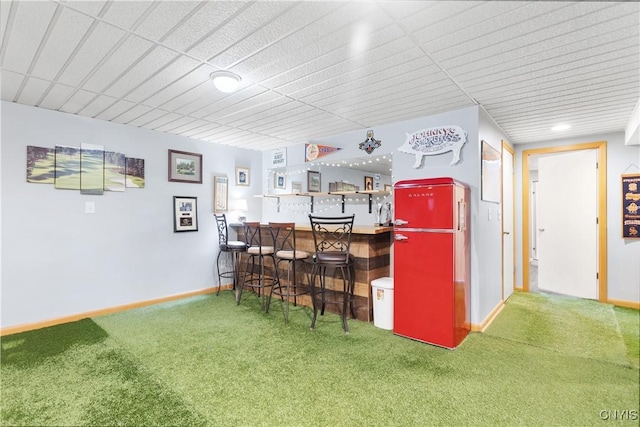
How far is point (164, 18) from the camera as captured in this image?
1.68 meters

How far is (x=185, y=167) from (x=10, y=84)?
189 centimetres

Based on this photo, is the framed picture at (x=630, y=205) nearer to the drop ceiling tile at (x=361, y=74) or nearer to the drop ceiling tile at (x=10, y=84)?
the drop ceiling tile at (x=361, y=74)

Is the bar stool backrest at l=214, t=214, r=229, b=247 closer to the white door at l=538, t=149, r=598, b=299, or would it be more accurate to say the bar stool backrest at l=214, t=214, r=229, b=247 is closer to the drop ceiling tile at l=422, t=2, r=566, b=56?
the drop ceiling tile at l=422, t=2, r=566, b=56

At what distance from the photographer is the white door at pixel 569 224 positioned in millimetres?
4168

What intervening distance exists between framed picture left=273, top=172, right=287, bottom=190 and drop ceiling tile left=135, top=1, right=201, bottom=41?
317 cm

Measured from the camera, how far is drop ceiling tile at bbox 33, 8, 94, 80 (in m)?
1.71

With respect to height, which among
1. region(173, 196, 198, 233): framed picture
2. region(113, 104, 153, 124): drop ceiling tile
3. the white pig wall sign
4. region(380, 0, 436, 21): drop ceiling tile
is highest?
region(113, 104, 153, 124): drop ceiling tile

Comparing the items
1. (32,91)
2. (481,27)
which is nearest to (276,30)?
(481,27)

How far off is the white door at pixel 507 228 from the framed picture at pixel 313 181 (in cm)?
243

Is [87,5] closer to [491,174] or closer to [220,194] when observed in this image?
[220,194]

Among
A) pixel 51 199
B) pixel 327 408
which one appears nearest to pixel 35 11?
pixel 51 199

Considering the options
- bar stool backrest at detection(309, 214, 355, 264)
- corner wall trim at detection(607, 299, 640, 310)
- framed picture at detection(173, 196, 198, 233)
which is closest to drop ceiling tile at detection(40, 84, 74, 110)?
framed picture at detection(173, 196, 198, 233)

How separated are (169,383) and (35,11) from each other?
2274 mm

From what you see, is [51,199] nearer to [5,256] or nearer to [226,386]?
[5,256]
